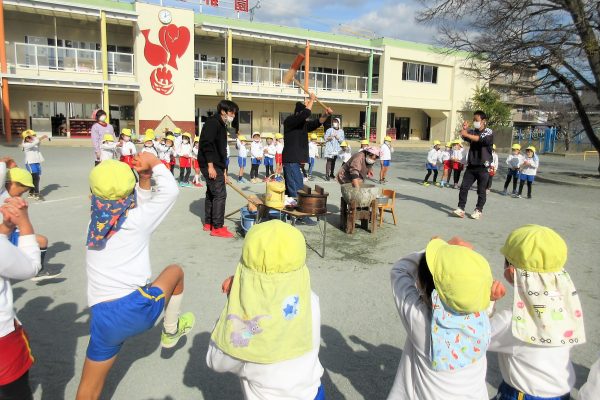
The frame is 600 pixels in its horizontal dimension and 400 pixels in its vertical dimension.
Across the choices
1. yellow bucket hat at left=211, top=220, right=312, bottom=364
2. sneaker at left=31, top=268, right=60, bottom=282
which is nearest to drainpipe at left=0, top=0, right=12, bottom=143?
sneaker at left=31, top=268, right=60, bottom=282

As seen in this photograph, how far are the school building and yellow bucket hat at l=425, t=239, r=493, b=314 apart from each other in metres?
19.0

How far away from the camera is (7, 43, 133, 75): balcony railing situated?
21962 millimetres

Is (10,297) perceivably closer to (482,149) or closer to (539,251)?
(539,251)

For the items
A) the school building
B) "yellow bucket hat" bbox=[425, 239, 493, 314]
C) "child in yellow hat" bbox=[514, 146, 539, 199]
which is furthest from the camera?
the school building

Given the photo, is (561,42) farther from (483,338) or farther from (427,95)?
(427,95)

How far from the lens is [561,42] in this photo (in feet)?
44.3

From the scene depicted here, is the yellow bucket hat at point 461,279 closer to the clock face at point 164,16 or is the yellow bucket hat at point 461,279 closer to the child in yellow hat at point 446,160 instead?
the child in yellow hat at point 446,160

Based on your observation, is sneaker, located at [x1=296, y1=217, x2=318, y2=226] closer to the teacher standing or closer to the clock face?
the teacher standing

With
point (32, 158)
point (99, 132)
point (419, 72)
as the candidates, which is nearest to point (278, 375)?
point (32, 158)

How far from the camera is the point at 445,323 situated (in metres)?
1.81

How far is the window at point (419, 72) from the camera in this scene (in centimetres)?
3353

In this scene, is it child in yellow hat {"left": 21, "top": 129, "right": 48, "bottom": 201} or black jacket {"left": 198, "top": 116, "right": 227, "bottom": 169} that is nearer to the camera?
black jacket {"left": 198, "top": 116, "right": 227, "bottom": 169}

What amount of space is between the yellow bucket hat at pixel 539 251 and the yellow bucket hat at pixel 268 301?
3.53 feet

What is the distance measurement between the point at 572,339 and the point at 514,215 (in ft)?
24.0
